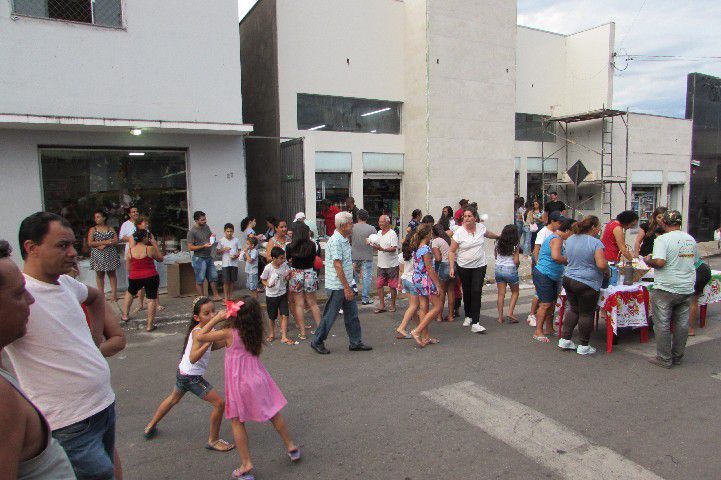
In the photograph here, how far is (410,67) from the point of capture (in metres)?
14.1

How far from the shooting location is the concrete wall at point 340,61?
12.6 m

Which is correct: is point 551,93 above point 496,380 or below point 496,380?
above

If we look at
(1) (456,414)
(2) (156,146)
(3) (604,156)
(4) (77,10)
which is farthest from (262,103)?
(3) (604,156)

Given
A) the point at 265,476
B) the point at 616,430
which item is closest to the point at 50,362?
the point at 265,476

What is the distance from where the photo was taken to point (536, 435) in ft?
13.6

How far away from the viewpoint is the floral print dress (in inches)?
260

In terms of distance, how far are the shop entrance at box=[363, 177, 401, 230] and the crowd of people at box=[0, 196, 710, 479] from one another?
360cm

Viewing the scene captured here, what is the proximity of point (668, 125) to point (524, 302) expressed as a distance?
15194mm

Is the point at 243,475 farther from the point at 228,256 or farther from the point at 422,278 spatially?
the point at 228,256

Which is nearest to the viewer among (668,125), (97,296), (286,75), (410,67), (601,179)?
(97,296)

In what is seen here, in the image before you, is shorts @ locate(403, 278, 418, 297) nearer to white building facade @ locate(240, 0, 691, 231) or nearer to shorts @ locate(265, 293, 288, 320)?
shorts @ locate(265, 293, 288, 320)

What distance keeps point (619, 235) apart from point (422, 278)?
2.93m

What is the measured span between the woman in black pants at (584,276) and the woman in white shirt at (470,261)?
4.73ft

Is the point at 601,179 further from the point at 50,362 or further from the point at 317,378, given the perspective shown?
the point at 50,362
